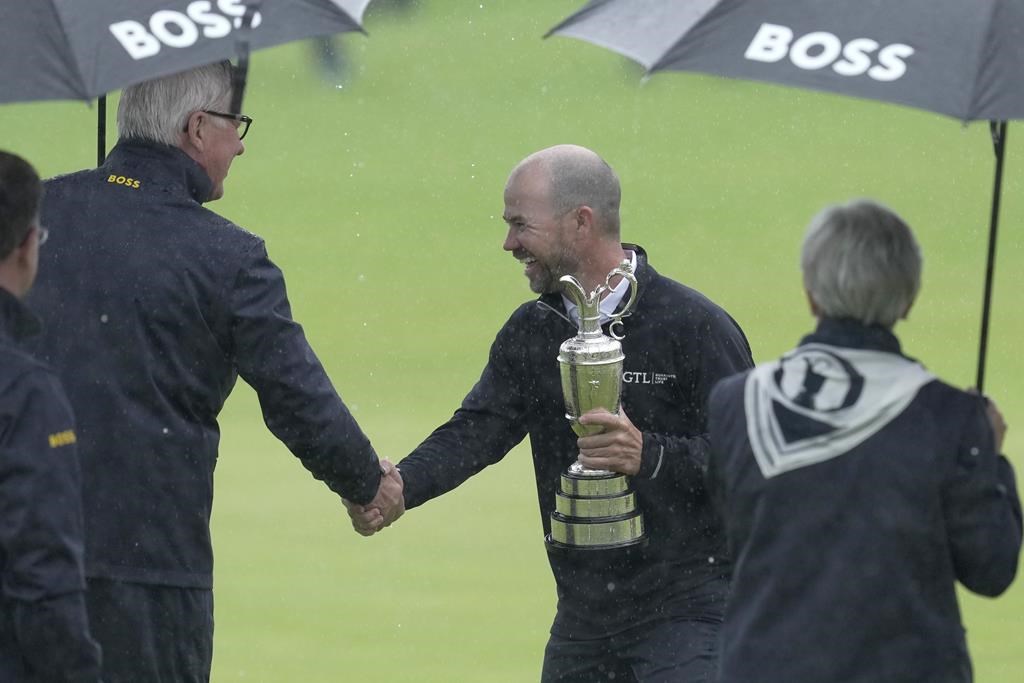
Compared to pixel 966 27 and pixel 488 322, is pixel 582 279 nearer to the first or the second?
pixel 966 27

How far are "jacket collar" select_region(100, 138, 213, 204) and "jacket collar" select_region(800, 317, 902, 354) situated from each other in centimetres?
157

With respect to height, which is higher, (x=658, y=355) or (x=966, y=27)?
(x=966, y=27)

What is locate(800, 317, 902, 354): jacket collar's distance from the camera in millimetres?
2936

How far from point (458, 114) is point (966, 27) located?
17.9 metres

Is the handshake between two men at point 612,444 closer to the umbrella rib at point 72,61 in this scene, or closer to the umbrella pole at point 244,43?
the umbrella pole at point 244,43

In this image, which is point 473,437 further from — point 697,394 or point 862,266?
point 862,266

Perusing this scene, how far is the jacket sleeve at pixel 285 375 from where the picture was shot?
3.82 meters

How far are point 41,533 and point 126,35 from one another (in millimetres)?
998

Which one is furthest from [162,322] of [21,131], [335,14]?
[21,131]

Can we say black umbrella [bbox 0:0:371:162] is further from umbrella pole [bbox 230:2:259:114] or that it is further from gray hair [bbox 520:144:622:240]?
gray hair [bbox 520:144:622:240]

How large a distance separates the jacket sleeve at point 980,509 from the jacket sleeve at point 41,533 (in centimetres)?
143

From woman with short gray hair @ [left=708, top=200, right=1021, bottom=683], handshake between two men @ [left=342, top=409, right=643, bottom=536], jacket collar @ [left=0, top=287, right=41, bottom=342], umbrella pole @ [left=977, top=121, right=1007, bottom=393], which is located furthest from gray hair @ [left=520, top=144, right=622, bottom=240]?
jacket collar @ [left=0, top=287, right=41, bottom=342]

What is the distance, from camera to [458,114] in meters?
→ 21.0

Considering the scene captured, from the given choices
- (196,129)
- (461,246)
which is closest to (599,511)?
(196,129)
